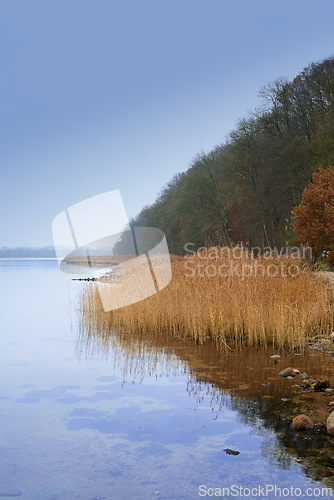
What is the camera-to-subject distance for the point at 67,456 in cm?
478

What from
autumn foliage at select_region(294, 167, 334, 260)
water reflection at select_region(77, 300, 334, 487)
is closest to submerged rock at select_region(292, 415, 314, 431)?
water reflection at select_region(77, 300, 334, 487)

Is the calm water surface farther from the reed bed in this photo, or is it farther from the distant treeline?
the distant treeline

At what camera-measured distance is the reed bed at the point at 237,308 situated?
9.28m

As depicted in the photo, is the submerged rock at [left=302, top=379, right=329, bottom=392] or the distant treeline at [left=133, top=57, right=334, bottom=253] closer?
the submerged rock at [left=302, top=379, right=329, bottom=392]

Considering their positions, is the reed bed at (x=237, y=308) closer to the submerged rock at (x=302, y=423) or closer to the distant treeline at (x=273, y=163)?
the submerged rock at (x=302, y=423)

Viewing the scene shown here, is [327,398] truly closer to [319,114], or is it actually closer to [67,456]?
[67,456]

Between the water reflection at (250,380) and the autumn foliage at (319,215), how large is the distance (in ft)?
35.4

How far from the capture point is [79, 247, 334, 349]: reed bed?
9281 mm

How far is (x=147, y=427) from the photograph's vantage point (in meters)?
5.50

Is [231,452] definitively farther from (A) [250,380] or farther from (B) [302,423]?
(A) [250,380]

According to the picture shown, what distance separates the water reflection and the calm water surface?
0.06 ft

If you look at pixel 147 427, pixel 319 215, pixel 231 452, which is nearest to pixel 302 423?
pixel 231 452

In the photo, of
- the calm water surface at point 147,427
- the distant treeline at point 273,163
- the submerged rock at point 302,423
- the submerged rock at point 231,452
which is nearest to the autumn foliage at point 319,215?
the distant treeline at point 273,163

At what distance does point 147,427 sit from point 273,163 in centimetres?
2510
